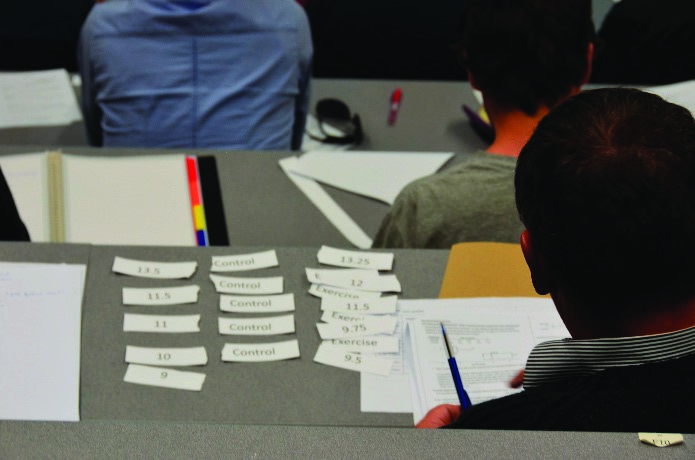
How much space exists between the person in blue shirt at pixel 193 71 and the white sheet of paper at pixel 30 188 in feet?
0.86

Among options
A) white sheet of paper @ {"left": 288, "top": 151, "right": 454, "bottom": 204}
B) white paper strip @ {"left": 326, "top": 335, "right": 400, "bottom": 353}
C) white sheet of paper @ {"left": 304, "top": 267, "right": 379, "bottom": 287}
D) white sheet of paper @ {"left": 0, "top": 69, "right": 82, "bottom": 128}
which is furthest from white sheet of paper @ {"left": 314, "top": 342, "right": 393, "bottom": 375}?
white sheet of paper @ {"left": 0, "top": 69, "right": 82, "bottom": 128}

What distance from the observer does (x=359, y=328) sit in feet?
3.48

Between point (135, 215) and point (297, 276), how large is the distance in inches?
19.6

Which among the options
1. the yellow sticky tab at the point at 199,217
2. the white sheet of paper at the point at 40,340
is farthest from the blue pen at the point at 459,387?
the yellow sticky tab at the point at 199,217

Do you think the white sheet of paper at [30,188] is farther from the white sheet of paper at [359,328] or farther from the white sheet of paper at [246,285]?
the white sheet of paper at [359,328]

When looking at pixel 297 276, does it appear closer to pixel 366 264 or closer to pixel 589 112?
pixel 366 264

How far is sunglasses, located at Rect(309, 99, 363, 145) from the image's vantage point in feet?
6.53

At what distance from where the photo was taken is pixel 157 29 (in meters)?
1.75

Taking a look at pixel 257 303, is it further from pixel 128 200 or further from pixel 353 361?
pixel 128 200

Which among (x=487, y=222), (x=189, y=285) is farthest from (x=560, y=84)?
(x=189, y=285)

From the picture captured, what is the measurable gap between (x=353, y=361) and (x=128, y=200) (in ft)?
2.36

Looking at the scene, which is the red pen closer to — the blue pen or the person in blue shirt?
the person in blue shirt

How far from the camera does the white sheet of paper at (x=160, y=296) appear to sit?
1079 millimetres

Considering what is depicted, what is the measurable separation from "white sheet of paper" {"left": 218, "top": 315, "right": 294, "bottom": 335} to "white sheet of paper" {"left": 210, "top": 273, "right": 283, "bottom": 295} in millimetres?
47
